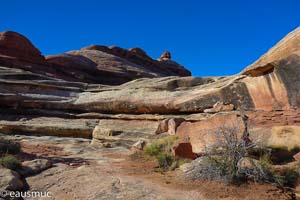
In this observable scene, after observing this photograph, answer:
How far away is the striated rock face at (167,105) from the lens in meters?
10.4

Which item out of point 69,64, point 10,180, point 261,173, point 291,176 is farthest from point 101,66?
point 291,176

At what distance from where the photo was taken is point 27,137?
1526 cm

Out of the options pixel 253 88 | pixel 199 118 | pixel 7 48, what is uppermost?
pixel 7 48

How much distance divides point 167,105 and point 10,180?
888cm

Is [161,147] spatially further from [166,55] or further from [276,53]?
[166,55]

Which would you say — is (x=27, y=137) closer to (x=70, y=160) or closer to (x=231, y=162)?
(x=70, y=160)

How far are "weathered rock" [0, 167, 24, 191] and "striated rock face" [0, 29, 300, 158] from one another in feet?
16.4

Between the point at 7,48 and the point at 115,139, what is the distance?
33899 millimetres

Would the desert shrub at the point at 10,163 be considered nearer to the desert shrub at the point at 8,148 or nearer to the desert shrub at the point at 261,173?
the desert shrub at the point at 8,148

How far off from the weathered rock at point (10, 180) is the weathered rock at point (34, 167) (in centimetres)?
59

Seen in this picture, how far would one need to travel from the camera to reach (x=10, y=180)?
7.58 metres

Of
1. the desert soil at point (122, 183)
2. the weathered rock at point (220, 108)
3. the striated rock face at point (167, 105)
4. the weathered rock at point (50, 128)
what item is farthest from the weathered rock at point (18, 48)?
the weathered rock at point (220, 108)

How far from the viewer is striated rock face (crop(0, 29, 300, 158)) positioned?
1038 centimetres

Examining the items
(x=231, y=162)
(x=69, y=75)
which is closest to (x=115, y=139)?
(x=231, y=162)
